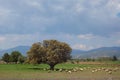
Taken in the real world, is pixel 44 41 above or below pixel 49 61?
above

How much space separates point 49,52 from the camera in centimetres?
7662

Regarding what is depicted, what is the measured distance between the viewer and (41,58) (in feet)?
255

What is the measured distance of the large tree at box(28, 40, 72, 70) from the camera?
251ft

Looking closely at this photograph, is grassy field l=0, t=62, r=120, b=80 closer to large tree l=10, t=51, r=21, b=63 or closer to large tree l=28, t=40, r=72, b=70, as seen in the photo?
large tree l=28, t=40, r=72, b=70

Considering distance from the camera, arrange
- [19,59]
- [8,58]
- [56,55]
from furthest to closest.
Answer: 1. [8,58]
2. [19,59]
3. [56,55]

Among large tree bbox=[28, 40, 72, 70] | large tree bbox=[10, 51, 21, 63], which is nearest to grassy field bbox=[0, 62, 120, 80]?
large tree bbox=[28, 40, 72, 70]

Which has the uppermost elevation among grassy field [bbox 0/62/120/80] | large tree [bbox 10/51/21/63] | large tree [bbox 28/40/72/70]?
large tree [bbox 10/51/21/63]

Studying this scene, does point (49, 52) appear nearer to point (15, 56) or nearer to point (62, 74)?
point (62, 74)

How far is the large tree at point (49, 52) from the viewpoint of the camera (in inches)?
3009

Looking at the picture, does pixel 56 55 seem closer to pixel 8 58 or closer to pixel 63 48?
pixel 63 48

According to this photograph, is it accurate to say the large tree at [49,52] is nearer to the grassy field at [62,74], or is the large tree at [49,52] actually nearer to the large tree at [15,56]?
the grassy field at [62,74]

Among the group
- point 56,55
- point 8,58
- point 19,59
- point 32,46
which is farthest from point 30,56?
point 8,58

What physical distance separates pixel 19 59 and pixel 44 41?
76.1m

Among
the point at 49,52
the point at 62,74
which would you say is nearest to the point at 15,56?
the point at 49,52
